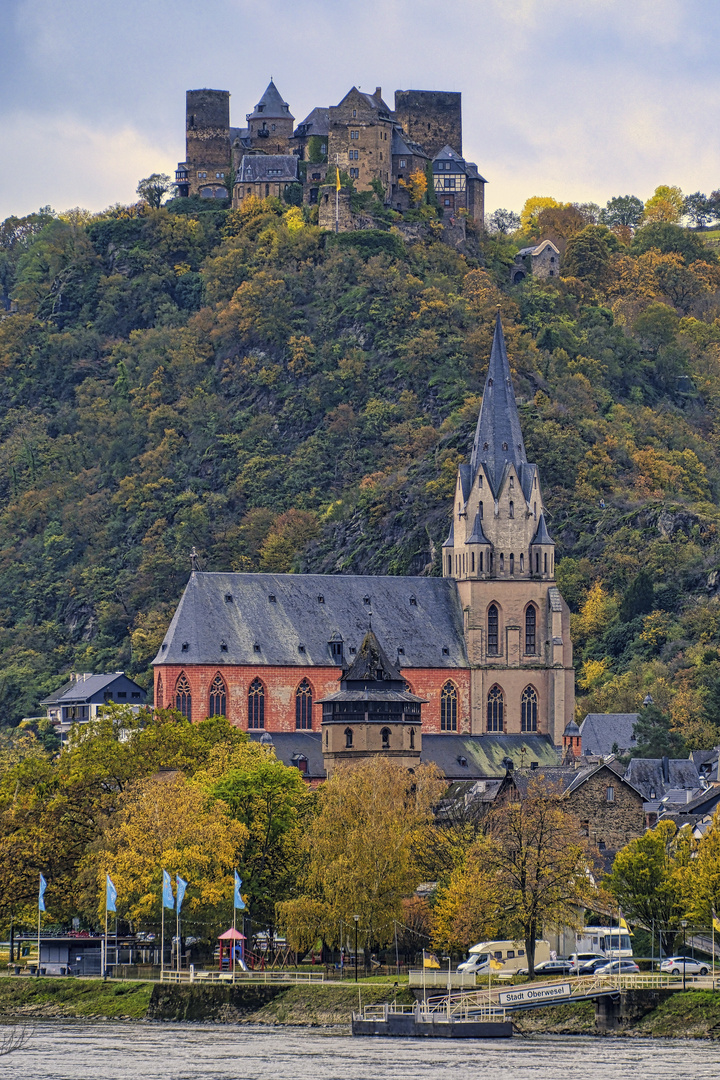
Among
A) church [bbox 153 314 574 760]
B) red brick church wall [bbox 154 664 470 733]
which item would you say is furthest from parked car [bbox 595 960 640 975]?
red brick church wall [bbox 154 664 470 733]

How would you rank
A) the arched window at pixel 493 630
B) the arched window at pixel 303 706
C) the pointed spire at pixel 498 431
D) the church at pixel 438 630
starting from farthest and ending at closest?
the pointed spire at pixel 498 431
the arched window at pixel 493 630
the arched window at pixel 303 706
the church at pixel 438 630

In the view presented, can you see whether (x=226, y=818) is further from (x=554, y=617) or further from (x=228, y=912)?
(x=554, y=617)

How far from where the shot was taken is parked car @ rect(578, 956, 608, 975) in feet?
318

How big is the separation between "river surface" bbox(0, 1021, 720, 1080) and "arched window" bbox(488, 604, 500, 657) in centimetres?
5978

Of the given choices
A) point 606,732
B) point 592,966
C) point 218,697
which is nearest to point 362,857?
point 592,966

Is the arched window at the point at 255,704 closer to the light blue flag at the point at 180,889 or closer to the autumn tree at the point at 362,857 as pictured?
the autumn tree at the point at 362,857

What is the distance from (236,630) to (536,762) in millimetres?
19378

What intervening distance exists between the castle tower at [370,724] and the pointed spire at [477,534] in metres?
22.4

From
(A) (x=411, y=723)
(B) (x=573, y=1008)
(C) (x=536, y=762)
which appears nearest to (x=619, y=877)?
(B) (x=573, y=1008)

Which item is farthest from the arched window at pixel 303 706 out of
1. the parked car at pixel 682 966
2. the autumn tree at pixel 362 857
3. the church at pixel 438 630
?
the parked car at pixel 682 966

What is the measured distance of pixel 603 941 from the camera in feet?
337

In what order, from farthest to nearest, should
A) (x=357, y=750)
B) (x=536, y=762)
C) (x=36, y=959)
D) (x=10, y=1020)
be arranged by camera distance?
1. (x=536, y=762)
2. (x=357, y=750)
3. (x=36, y=959)
4. (x=10, y=1020)

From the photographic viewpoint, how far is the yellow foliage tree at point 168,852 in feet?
346

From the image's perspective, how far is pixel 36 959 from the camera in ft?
381
